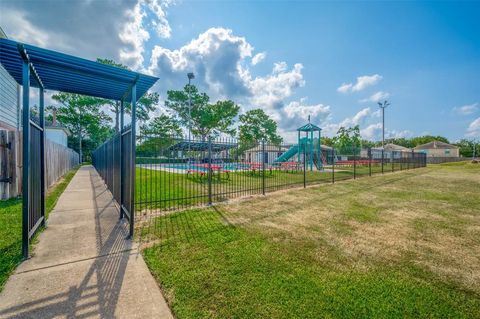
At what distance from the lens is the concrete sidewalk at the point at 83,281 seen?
6.61 feet

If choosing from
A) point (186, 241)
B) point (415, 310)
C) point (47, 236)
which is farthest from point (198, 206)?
point (415, 310)

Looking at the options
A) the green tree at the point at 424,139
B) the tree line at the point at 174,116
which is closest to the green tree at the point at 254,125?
the tree line at the point at 174,116

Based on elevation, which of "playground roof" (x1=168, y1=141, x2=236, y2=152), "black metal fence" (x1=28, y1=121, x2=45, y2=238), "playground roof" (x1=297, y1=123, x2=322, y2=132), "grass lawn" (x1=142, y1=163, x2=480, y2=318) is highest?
"playground roof" (x1=297, y1=123, x2=322, y2=132)

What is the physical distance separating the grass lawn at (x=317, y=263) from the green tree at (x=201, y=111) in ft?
105

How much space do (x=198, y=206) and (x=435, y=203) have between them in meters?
7.54

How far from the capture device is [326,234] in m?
4.03

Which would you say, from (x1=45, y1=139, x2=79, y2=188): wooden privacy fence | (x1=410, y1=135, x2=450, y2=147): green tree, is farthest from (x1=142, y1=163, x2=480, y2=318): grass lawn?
(x1=410, y1=135, x2=450, y2=147): green tree

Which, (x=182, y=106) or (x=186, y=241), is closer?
(x=186, y=241)

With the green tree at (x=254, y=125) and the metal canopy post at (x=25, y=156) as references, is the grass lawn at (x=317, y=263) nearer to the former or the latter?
the metal canopy post at (x=25, y=156)

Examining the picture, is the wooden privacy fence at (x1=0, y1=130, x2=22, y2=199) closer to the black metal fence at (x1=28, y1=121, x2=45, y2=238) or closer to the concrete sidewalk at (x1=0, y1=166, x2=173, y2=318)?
the black metal fence at (x1=28, y1=121, x2=45, y2=238)

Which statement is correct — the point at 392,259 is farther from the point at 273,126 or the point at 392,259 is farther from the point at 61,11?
the point at 273,126

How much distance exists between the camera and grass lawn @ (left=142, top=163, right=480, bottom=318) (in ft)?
6.84

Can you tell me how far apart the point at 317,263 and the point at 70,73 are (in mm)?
5233

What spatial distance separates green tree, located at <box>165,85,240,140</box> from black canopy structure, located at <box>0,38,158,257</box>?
31.4 m
